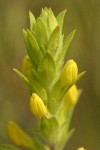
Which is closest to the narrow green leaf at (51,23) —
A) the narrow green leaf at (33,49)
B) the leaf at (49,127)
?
the narrow green leaf at (33,49)

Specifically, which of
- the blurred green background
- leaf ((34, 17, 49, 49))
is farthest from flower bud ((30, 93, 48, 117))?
the blurred green background

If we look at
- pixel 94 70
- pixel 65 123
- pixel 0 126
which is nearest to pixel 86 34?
pixel 94 70

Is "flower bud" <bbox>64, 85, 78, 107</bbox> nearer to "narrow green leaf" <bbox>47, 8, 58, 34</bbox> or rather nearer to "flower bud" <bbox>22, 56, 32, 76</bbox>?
"flower bud" <bbox>22, 56, 32, 76</bbox>

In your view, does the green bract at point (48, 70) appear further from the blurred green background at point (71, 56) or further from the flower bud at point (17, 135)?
the blurred green background at point (71, 56)

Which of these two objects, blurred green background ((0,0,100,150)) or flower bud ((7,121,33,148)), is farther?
blurred green background ((0,0,100,150))

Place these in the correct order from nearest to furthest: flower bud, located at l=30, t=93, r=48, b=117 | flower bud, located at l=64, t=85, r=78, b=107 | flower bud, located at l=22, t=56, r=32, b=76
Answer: flower bud, located at l=30, t=93, r=48, b=117 → flower bud, located at l=22, t=56, r=32, b=76 → flower bud, located at l=64, t=85, r=78, b=107

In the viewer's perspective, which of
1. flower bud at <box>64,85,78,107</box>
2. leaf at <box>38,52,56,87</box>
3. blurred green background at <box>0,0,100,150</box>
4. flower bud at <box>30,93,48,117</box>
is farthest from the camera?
blurred green background at <box>0,0,100,150</box>
